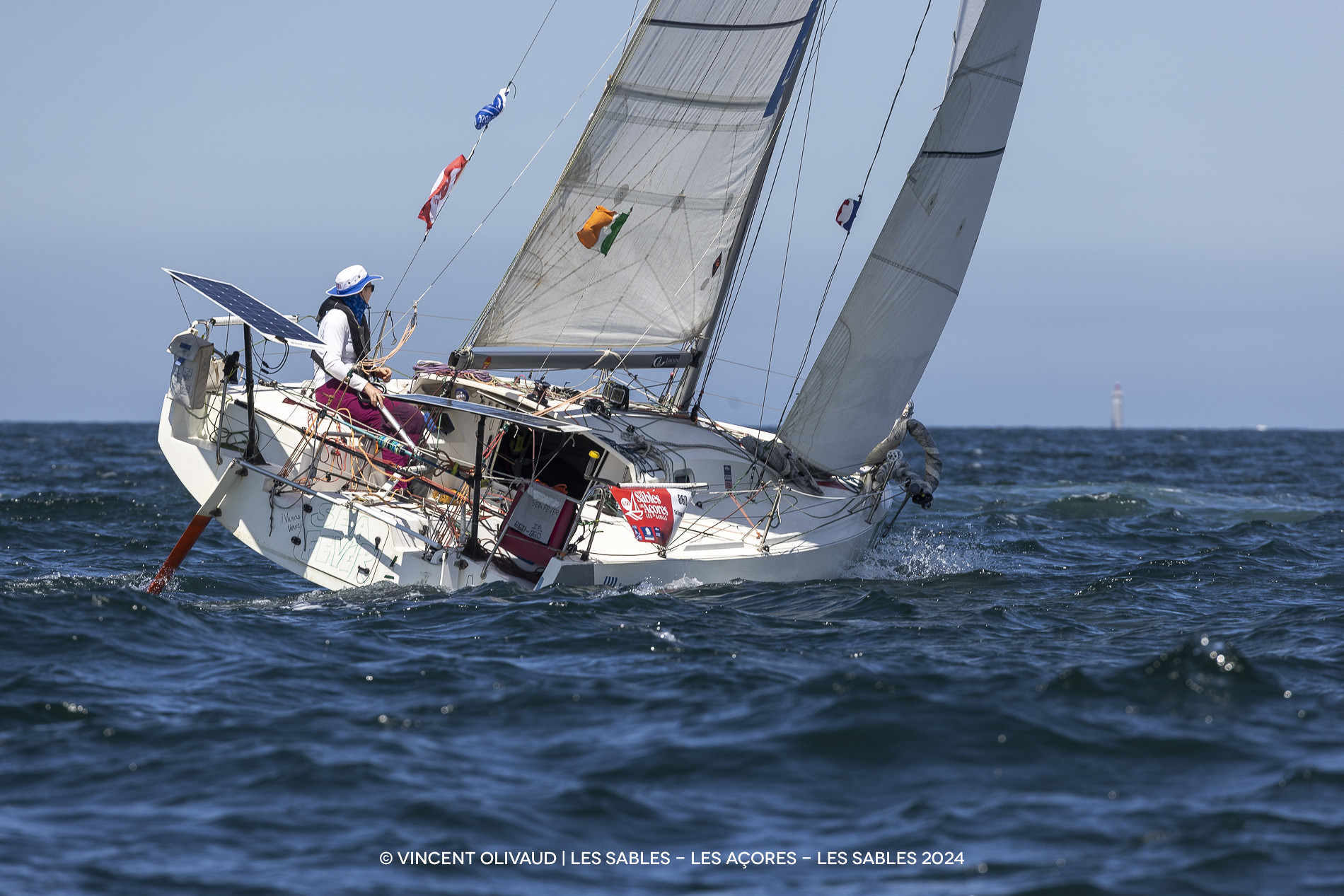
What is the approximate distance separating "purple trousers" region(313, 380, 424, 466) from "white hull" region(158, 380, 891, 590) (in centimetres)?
16

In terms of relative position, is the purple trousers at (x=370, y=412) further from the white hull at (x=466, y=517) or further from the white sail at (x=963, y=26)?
the white sail at (x=963, y=26)

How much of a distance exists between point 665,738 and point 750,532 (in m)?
4.09

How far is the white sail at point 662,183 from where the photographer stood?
35.5 feet

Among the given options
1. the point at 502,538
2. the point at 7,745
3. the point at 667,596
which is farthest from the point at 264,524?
the point at 7,745

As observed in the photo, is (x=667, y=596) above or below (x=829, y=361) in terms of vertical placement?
below

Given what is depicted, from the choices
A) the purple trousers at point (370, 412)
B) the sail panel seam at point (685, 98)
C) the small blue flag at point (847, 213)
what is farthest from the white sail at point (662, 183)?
the purple trousers at point (370, 412)

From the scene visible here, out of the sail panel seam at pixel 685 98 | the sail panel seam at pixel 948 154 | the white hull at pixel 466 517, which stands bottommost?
the white hull at pixel 466 517

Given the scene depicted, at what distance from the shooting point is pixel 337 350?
9.20 metres

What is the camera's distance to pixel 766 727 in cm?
582

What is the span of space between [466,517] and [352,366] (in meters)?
1.41

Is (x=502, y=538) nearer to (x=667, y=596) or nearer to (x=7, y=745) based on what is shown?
(x=667, y=596)

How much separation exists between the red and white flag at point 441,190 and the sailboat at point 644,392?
0.84m

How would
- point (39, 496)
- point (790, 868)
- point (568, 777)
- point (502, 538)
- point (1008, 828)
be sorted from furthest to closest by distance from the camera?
point (39, 496)
point (502, 538)
point (568, 777)
point (1008, 828)
point (790, 868)

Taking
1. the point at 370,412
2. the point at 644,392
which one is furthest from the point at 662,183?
the point at 370,412
